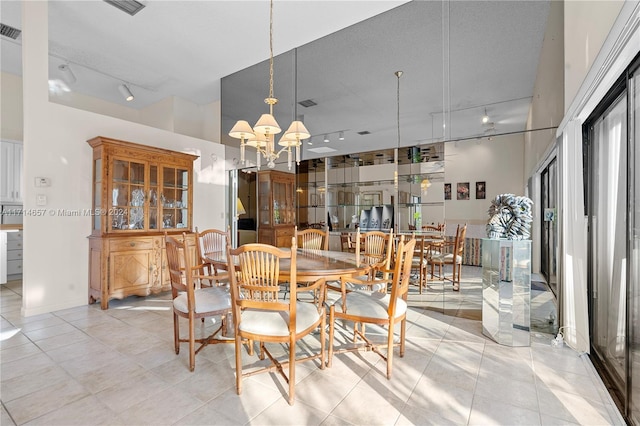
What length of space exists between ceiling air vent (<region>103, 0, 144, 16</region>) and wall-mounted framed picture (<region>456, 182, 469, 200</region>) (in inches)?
168

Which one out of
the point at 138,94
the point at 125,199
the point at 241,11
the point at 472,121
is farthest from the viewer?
the point at 138,94

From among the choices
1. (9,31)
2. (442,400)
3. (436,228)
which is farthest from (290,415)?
(9,31)

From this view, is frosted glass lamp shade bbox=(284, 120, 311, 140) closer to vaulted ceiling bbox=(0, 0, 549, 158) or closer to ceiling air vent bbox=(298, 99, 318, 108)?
vaulted ceiling bbox=(0, 0, 549, 158)

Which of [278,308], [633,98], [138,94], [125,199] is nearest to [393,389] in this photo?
[278,308]

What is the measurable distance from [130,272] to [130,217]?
0.74 m

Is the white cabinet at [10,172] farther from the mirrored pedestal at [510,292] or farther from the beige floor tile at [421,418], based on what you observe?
the mirrored pedestal at [510,292]

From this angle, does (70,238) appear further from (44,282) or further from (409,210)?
(409,210)

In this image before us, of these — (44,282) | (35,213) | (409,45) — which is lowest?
(44,282)

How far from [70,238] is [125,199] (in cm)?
77

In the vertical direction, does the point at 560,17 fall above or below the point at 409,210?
above

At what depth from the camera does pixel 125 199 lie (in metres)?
4.07

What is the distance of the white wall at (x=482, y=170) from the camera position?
3105mm

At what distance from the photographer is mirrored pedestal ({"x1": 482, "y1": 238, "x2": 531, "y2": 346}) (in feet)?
8.72

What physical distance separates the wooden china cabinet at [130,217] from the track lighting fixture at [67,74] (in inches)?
80.0
